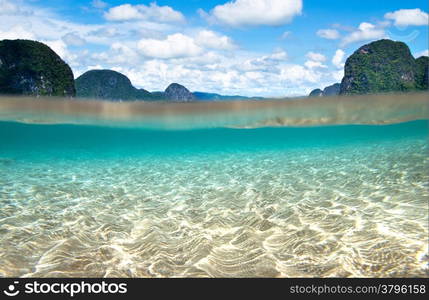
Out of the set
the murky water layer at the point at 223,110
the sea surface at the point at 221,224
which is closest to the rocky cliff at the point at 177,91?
the murky water layer at the point at 223,110

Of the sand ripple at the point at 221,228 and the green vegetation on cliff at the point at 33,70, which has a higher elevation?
the green vegetation on cliff at the point at 33,70

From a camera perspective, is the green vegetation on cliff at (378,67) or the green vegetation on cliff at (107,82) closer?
the green vegetation on cliff at (378,67)

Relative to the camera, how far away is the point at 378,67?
61125 mm

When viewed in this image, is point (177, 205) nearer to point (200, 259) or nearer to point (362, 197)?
point (200, 259)

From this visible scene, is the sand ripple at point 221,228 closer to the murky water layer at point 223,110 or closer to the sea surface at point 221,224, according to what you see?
the sea surface at point 221,224

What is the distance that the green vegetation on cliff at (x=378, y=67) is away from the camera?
2254 inches

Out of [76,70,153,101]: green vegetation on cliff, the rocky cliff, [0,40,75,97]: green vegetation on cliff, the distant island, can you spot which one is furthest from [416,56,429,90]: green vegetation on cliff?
[76,70,153,101]: green vegetation on cliff

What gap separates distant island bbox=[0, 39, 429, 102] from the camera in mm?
25580

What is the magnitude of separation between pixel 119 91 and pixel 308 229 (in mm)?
84560

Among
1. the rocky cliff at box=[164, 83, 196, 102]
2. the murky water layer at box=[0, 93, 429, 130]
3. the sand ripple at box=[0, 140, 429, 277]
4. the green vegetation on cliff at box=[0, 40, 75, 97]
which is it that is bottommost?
the sand ripple at box=[0, 140, 429, 277]

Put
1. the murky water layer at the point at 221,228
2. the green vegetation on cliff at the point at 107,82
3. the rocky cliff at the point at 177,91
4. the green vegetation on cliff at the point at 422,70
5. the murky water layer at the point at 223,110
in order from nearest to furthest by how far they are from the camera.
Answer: the murky water layer at the point at 221,228 → the murky water layer at the point at 223,110 → the green vegetation on cliff at the point at 422,70 → the rocky cliff at the point at 177,91 → the green vegetation on cliff at the point at 107,82

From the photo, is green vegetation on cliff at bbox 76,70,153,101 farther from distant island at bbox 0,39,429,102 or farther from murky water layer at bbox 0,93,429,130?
murky water layer at bbox 0,93,429,130

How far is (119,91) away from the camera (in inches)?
3253

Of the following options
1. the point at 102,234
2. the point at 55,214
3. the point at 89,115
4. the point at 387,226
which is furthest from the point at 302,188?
the point at 89,115
